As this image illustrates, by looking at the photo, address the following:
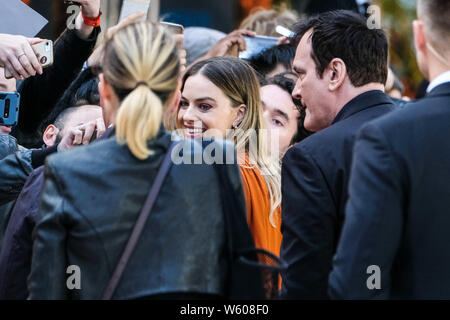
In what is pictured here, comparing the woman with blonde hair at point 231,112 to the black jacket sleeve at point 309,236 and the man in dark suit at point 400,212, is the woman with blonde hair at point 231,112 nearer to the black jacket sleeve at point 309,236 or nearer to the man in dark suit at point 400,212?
the black jacket sleeve at point 309,236

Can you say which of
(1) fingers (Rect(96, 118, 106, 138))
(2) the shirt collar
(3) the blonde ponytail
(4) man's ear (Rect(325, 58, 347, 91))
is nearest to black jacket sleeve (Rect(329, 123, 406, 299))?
(2) the shirt collar

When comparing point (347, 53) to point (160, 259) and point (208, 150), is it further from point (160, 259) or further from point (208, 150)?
point (160, 259)

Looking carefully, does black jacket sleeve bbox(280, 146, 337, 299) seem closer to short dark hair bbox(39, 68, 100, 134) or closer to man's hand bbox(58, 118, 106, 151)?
man's hand bbox(58, 118, 106, 151)

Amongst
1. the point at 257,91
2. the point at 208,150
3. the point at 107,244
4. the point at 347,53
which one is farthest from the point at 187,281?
the point at 257,91

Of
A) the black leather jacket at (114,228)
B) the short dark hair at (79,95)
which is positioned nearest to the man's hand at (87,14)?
the short dark hair at (79,95)

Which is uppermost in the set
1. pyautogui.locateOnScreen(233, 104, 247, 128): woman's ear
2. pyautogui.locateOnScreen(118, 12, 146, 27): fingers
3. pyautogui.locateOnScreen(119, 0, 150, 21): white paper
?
pyautogui.locateOnScreen(119, 0, 150, 21): white paper

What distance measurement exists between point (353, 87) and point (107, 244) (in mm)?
1372

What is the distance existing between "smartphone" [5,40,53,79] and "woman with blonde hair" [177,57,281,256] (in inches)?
30.7

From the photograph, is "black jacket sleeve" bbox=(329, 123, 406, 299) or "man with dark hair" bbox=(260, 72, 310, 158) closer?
"black jacket sleeve" bbox=(329, 123, 406, 299)

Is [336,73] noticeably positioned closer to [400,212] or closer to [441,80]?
[441,80]

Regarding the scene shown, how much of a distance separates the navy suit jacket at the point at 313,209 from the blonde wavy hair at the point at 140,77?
2.21 ft

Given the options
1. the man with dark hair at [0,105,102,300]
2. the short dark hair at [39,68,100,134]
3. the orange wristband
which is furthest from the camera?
the short dark hair at [39,68,100,134]

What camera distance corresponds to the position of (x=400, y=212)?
2041 millimetres

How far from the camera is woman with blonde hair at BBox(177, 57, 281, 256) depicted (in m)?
3.57
